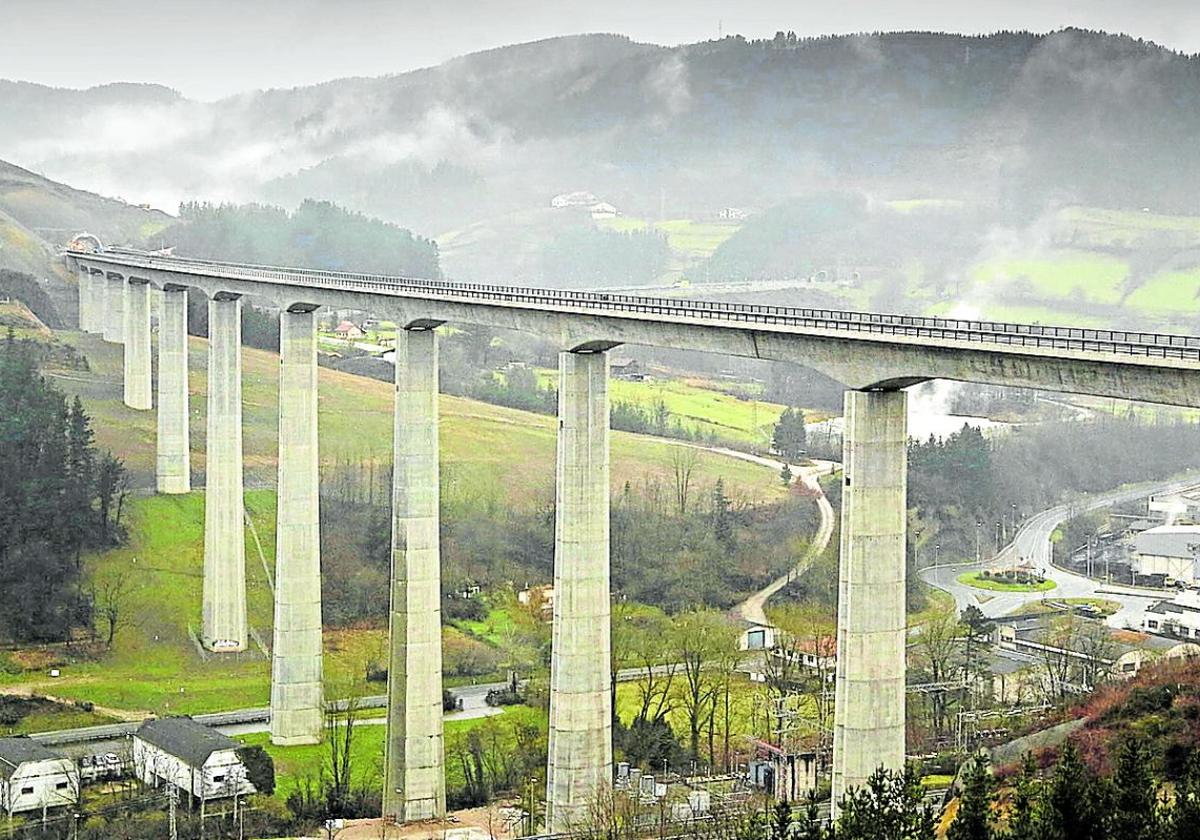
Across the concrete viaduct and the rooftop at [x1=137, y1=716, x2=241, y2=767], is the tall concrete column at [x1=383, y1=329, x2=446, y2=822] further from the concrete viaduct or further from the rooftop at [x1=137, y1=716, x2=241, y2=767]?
the rooftop at [x1=137, y1=716, x2=241, y2=767]

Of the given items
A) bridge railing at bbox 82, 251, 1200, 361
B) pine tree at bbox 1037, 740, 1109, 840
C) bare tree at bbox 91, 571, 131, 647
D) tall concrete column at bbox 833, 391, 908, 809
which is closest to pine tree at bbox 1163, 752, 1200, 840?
pine tree at bbox 1037, 740, 1109, 840

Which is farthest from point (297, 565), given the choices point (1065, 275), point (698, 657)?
point (1065, 275)

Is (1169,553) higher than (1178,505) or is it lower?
lower

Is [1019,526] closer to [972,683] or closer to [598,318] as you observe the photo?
[972,683]

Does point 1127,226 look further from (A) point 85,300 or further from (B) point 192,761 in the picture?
(B) point 192,761

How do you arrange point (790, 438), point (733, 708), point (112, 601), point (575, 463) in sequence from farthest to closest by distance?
point (790, 438), point (112, 601), point (733, 708), point (575, 463)

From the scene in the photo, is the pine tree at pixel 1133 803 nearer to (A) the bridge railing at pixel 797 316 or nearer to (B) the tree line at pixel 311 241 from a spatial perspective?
(A) the bridge railing at pixel 797 316
